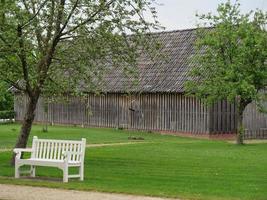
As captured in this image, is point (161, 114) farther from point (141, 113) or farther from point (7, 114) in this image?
point (7, 114)

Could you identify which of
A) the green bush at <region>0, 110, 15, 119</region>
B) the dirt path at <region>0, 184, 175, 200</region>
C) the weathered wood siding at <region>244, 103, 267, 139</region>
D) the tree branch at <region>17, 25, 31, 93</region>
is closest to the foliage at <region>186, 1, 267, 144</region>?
the weathered wood siding at <region>244, 103, 267, 139</region>

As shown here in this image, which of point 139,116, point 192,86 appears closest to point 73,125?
point 139,116

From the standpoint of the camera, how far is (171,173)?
61.1 ft

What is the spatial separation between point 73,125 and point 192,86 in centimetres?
1670

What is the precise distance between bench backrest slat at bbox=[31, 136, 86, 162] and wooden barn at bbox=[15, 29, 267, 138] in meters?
19.5

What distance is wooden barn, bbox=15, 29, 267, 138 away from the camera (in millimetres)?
39938

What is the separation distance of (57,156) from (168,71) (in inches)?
1010

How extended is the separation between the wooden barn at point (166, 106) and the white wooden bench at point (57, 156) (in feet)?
63.9

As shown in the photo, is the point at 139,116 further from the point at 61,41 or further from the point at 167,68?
the point at 61,41

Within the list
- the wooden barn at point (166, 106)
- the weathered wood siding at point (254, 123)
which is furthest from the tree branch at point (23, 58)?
the weathered wood siding at point (254, 123)

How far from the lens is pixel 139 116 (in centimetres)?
4438

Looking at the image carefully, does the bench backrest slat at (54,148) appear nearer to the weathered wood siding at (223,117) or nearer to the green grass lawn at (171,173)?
the green grass lawn at (171,173)

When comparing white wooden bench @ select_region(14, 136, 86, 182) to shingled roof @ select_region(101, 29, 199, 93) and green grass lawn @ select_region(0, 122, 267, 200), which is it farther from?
shingled roof @ select_region(101, 29, 199, 93)

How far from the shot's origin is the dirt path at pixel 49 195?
13.7 meters
